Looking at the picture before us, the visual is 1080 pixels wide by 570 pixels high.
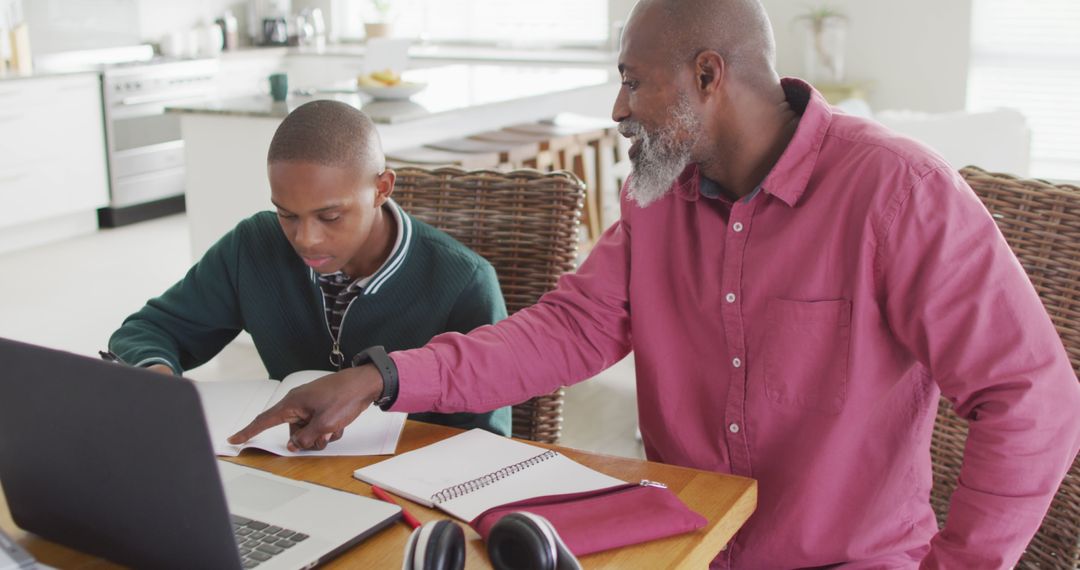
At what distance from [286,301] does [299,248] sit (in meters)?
0.18

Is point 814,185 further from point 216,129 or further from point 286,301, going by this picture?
point 216,129

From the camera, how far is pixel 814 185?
54.4 inches

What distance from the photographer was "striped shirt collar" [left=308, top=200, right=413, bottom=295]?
1690 millimetres

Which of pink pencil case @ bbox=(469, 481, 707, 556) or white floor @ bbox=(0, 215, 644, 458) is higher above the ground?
pink pencil case @ bbox=(469, 481, 707, 556)

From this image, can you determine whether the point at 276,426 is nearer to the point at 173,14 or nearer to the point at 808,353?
the point at 808,353

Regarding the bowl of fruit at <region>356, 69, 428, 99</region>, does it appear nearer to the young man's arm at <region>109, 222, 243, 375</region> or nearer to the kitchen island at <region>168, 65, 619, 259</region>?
the kitchen island at <region>168, 65, 619, 259</region>

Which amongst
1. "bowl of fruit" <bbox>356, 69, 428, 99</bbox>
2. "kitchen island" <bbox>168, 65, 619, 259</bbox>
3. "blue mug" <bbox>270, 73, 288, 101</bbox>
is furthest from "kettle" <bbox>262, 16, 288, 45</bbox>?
"blue mug" <bbox>270, 73, 288, 101</bbox>

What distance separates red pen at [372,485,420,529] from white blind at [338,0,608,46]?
5.99 meters

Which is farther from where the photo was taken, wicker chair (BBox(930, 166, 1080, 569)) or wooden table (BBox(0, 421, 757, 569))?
wicker chair (BBox(930, 166, 1080, 569))

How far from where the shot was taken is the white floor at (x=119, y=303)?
3518 mm

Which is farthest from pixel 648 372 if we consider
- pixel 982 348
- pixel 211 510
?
pixel 211 510

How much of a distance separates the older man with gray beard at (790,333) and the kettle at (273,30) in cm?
630

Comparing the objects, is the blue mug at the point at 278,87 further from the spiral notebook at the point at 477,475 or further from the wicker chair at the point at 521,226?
the spiral notebook at the point at 477,475

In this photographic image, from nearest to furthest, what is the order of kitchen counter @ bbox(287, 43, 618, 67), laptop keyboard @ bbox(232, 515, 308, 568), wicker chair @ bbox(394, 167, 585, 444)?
laptop keyboard @ bbox(232, 515, 308, 568)
wicker chair @ bbox(394, 167, 585, 444)
kitchen counter @ bbox(287, 43, 618, 67)
